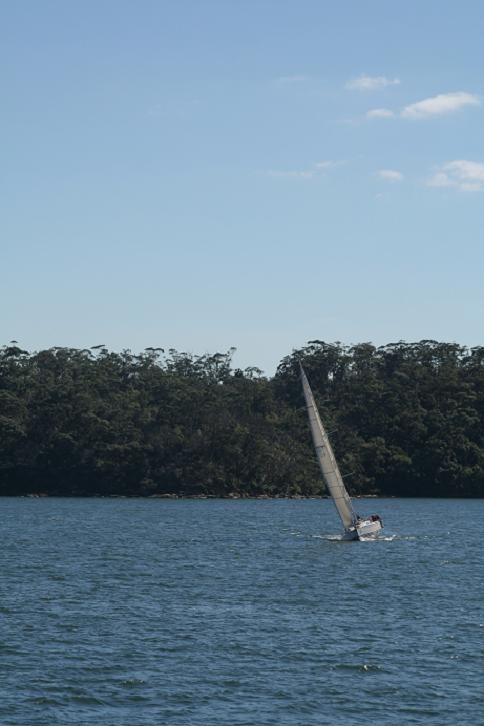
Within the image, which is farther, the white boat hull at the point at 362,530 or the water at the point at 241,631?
the white boat hull at the point at 362,530

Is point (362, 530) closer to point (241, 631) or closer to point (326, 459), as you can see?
point (326, 459)

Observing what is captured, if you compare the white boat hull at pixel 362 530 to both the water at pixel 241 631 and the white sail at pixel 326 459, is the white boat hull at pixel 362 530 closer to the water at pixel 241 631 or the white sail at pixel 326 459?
the water at pixel 241 631

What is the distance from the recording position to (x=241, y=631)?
54.5 meters

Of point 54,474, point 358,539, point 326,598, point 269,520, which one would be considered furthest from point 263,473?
point 326,598

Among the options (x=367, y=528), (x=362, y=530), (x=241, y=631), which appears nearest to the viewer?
(x=241, y=631)

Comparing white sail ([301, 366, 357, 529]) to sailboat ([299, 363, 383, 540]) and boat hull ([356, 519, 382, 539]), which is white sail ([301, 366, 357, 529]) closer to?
sailboat ([299, 363, 383, 540])

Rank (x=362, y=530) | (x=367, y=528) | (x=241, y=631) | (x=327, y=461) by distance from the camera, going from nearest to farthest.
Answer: (x=241, y=631)
(x=327, y=461)
(x=362, y=530)
(x=367, y=528)

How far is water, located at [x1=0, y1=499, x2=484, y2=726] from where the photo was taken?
4097cm

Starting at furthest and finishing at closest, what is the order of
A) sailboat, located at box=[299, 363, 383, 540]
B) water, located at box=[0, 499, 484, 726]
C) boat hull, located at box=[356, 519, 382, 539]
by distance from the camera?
boat hull, located at box=[356, 519, 382, 539]
sailboat, located at box=[299, 363, 383, 540]
water, located at box=[0, 499, 484, 726]

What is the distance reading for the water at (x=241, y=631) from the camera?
41.0 metres

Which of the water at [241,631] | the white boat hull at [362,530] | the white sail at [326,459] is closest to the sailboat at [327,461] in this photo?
the white sail at [326,459]

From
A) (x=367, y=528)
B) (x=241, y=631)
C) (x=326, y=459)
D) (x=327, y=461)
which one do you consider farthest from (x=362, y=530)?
(x=241, y=631)

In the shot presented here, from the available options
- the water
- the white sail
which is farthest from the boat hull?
the white sail

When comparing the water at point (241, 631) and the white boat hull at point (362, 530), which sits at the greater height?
the white boat hull at point (362, 530)
